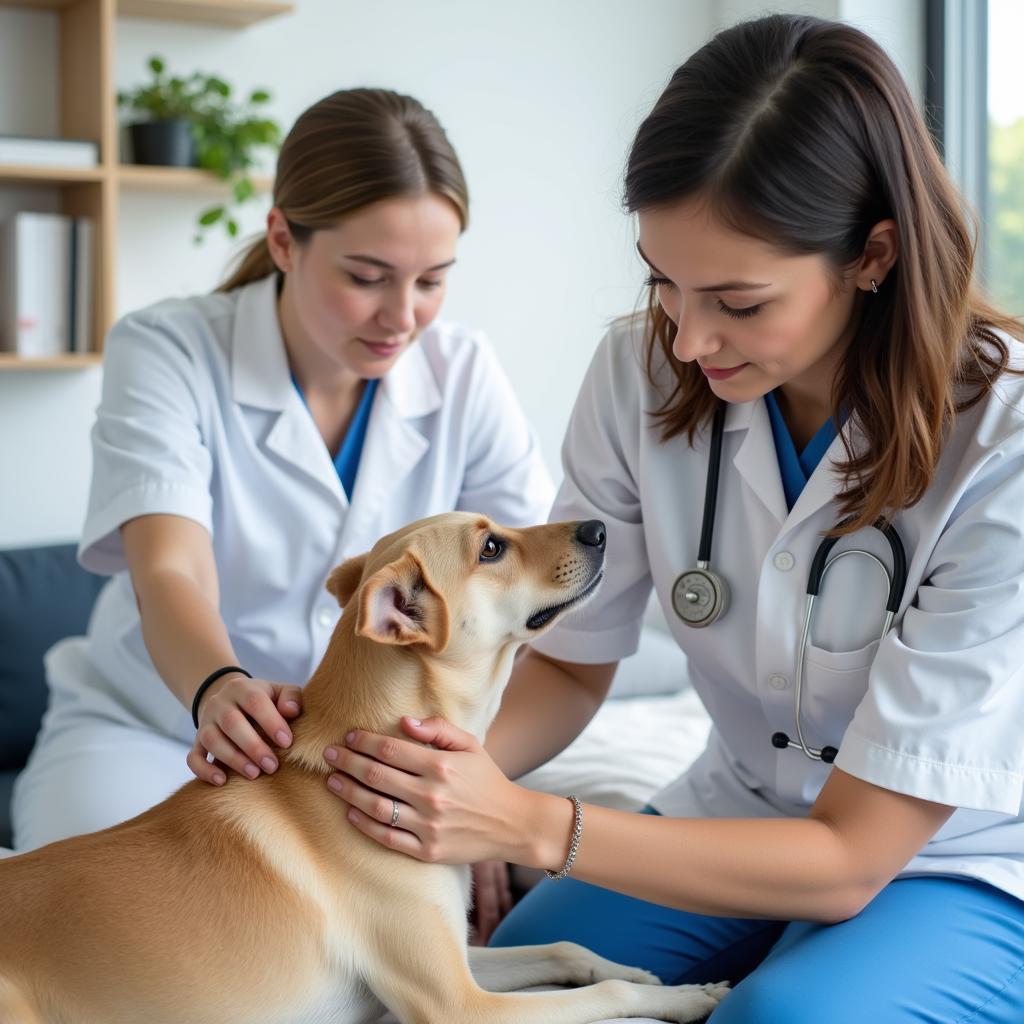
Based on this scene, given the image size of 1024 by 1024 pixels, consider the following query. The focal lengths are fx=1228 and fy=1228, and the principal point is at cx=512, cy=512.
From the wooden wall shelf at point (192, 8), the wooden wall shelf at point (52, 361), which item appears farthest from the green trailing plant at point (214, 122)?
the wooden wall shelf at point (52, 361)

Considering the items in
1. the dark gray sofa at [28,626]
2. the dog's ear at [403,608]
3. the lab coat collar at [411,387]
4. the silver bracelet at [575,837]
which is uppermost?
the lab coat collar at [411,387]

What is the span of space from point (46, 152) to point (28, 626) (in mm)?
Answer: 1048

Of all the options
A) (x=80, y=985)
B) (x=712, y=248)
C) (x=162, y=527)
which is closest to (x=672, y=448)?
(x=712, y=248)

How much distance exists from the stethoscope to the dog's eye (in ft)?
0.85

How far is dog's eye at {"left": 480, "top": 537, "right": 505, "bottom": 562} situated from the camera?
1.43 m

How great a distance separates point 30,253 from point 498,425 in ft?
4.24

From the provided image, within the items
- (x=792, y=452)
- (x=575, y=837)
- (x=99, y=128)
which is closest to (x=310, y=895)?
(x=575, y=837)

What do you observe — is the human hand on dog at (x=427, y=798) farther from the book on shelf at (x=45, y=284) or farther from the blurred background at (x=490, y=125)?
the book on shelf at (x=45, y=284)

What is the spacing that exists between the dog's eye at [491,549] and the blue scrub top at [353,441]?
653mm

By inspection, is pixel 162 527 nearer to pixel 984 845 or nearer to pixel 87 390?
pixel 984 845

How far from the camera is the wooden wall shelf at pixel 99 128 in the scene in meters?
2.73

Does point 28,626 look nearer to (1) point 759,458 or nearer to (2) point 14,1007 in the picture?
(2) point 14,1007

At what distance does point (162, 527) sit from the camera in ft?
5.72

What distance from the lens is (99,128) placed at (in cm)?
278
